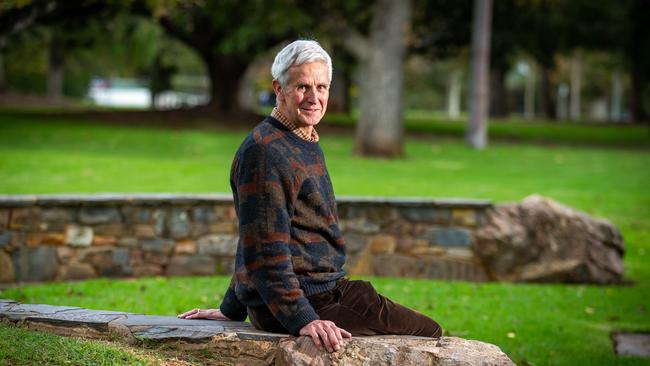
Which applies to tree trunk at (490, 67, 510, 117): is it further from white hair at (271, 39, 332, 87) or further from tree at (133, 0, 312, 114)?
white hair at (271, 39, 332, 87)

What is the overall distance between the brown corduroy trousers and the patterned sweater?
70 mm

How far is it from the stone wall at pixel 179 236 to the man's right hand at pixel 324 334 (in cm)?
583

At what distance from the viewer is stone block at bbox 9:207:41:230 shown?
938cm

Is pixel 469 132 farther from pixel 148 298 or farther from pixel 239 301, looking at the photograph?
pixel 239 301

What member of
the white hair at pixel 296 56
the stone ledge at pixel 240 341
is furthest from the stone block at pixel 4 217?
the white hair at pixel 296 56

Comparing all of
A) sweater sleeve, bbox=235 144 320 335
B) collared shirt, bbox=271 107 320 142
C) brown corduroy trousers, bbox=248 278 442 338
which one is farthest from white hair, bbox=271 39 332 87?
brown corduroy trousers, bbox=248 278 442 338

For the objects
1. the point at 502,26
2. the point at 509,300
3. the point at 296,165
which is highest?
the point at 502,26

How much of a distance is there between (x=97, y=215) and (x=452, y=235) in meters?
3.74

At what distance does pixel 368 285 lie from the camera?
14.2ft

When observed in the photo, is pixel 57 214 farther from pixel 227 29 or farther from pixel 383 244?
pixel 227 29

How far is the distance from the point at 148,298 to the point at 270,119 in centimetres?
466

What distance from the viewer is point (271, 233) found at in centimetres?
393

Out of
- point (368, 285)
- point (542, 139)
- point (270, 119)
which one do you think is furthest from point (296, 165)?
point (542, 139)

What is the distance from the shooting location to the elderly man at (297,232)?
394cm
